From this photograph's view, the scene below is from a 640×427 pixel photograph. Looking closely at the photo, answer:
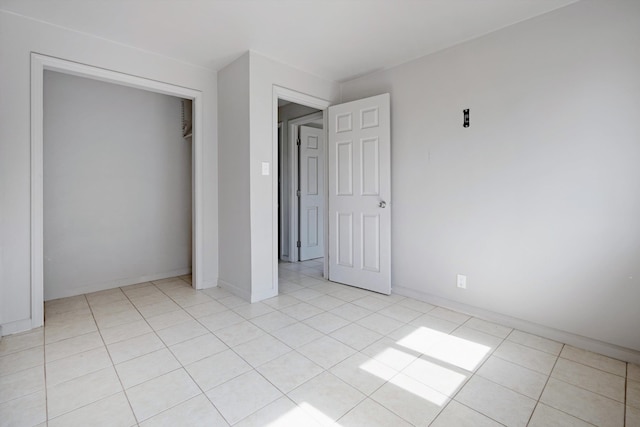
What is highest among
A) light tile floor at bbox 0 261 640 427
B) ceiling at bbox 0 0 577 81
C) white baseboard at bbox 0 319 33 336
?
ceiling at bbox 0 0 577 81

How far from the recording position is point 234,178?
3.34 meters

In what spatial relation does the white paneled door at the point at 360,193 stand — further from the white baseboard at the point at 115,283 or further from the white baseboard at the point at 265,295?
the white baseboard at the point at 115,283

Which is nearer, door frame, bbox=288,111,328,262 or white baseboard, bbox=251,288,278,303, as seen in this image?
white baseboard, bbox=251,288,278,303

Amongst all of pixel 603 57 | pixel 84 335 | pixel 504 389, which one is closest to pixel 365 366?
pixel 504 389

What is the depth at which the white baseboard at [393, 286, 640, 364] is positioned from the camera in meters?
2.10

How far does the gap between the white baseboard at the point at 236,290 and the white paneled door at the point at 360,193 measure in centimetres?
115

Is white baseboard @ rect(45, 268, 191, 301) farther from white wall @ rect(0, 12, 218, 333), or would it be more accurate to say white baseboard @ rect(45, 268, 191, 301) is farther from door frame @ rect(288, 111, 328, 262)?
door frame @ rect(288, 111, 328, 262)

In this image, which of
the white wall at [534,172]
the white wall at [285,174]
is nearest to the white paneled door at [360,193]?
the white wall at [534,172]

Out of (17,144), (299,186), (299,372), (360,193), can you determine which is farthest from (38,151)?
(299,186)

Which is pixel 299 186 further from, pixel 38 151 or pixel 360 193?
pixel 38 151

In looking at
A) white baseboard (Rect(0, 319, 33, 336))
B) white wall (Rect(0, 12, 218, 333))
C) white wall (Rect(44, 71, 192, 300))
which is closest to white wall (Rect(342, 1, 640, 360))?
white wall (Rect(44, 71, 192, 300))

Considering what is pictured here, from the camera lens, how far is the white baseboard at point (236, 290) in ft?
10.5

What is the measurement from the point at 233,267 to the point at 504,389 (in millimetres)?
2654

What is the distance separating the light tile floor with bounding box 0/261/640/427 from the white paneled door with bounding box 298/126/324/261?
2.22 m
